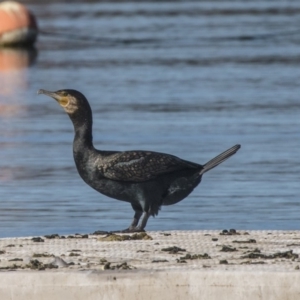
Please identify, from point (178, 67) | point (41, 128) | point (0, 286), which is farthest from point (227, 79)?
point (0, 286)

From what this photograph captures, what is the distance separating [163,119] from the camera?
64.2 feet

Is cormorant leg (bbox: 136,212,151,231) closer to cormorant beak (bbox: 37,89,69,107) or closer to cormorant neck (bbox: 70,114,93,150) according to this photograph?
cormorant neck (bbox: 70,114,93,150)

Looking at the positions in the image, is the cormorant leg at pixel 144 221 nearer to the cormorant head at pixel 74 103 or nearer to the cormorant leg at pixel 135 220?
the cormorant leg at pixel 135 220

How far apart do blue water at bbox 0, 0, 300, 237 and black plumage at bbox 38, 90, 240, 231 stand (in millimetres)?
2040

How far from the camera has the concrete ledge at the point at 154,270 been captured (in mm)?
7047

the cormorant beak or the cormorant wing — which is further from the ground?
the cormorant beak

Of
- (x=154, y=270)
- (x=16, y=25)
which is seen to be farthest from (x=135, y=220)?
(x=16, y=25)

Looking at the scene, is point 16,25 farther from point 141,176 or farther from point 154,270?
point 154,270

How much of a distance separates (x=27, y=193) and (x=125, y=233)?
426 cm

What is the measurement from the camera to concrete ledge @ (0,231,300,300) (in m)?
7.05

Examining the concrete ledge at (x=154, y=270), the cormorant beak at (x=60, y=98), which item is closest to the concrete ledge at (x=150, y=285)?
the concrete ledge at (x=154, y=270)

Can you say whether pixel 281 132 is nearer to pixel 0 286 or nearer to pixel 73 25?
pixel 0 286

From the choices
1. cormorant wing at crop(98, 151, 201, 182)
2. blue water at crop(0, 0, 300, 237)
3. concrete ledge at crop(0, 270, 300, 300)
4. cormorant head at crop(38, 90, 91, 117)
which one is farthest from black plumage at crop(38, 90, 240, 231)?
blue water at crop(0, 0, 300, 237)

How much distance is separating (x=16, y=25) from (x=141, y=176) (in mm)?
27604
